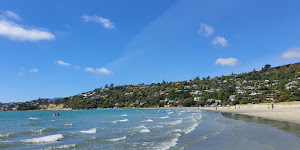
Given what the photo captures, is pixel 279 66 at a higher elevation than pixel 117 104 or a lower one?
higher

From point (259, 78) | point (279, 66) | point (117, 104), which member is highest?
point (279, 66)

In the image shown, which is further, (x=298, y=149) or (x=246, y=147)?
(x=246, y=147)

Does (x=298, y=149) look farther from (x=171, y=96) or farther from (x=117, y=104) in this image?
(x=117, y=104)

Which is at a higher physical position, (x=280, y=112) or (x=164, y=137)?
(x=280, y=112)

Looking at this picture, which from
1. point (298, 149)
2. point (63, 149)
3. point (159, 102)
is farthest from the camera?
point (159, 102)

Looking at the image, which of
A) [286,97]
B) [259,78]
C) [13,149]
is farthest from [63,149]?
[259,78]

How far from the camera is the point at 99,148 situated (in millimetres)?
14234

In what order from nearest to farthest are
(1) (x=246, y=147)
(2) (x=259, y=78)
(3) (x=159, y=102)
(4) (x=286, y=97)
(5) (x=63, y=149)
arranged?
(1) (x=246, y=147), (5) (x=63, y=149), (4) (x=286, y=97), (3) (x=159, y=102), (2) (x=259, y=78)

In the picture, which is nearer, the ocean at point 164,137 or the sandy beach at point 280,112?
the ocean at point 164,137

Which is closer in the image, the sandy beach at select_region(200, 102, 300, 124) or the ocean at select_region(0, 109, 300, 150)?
the ocean at select_region(0, 109, 300, 150)

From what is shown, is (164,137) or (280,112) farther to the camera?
(280,112)

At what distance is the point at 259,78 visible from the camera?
190125mm

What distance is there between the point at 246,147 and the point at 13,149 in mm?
15519

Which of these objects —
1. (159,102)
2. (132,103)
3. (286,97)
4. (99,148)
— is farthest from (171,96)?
(99,148)
